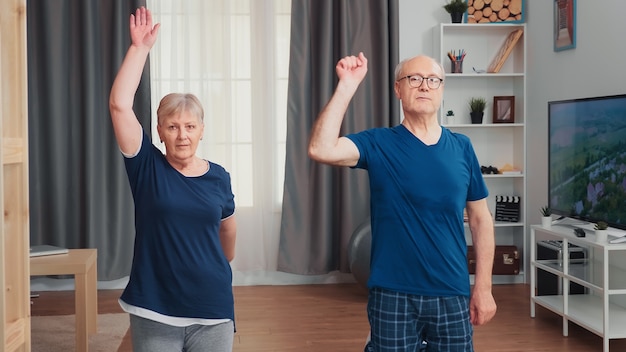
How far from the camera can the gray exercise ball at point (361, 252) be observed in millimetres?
5379

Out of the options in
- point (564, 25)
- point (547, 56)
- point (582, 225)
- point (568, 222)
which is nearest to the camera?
point (582, 225)

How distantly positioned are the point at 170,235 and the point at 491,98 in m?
4.37

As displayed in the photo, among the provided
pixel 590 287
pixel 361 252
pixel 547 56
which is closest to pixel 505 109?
pixel 547 56

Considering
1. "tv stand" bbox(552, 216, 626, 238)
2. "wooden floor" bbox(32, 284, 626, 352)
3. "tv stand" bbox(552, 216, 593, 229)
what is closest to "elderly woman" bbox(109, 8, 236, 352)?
"wooden floor" bbox(32, 284, 626, 352)

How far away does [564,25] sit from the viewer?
208 inches

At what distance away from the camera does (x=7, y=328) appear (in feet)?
6.15

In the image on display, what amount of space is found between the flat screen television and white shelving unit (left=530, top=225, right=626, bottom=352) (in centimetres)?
17

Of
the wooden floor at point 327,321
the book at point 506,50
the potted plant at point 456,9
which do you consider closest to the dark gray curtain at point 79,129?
the wooden floor at point 327,321

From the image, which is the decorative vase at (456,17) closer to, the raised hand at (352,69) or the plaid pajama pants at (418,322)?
the raised hand at (352,69)

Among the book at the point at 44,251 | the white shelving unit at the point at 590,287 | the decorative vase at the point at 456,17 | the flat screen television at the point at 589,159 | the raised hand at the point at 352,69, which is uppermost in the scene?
the decorative vase at the point at 456,17

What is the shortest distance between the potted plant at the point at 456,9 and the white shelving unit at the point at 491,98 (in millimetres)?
88

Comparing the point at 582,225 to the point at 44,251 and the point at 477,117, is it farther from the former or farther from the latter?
the point at 44,251

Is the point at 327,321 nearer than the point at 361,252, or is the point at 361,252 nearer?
the point at 327,321

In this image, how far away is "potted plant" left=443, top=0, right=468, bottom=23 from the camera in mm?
5871
